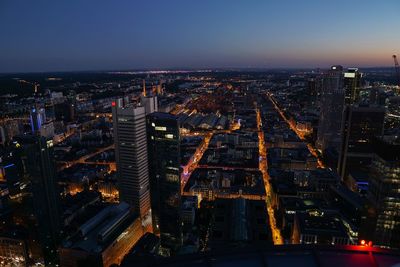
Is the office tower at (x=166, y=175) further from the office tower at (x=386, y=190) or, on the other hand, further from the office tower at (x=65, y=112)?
the office tower at (x=65, y=112)

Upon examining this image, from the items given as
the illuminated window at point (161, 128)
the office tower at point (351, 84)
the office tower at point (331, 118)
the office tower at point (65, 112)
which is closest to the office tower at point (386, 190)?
the illuminated window at point (161, 128)

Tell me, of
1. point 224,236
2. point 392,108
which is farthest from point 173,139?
point 392,108

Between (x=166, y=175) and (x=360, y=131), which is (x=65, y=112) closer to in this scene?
(x=166, y=175)

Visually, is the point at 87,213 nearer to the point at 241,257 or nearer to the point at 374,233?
the point at 374,233

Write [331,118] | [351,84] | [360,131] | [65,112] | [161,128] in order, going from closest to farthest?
[161,128] → [360,131] → [331,118] → [351,84] → [65,112]

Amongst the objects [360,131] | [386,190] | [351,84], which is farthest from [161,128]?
[351,84]
